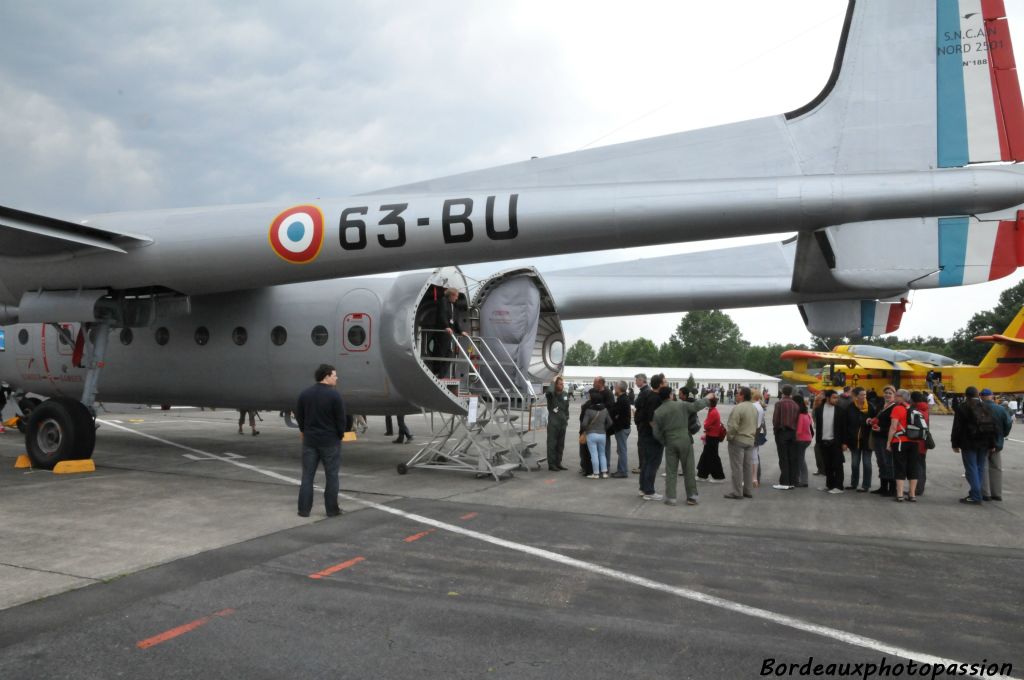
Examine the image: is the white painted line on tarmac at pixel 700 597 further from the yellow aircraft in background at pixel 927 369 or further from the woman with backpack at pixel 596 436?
the yellow aircraft in background at pixel 927 369

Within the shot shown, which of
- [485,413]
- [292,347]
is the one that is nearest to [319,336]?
[292,347]

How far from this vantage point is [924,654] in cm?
415

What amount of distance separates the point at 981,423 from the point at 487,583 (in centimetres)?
812

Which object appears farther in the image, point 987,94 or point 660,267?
point 660,267

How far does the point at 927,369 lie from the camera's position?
119 ft

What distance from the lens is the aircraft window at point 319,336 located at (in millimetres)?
11844

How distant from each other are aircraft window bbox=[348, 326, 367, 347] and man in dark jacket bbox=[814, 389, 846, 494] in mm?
7826

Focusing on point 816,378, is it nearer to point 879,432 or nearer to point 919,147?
point 879,432

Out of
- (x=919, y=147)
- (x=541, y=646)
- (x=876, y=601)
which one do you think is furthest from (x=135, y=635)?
(x=919, y=147)

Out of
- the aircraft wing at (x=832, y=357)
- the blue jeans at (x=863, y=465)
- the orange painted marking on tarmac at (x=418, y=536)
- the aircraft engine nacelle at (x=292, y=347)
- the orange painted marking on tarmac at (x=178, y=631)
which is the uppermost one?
the aircraft wing at (x=832, y=357)

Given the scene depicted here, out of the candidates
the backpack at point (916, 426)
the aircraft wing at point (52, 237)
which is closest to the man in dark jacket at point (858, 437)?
the backpack at point (916, 426)

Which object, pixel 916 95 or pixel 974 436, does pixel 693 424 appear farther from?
pixel 916 95

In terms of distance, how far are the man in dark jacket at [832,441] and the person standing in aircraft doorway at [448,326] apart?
6.37 meters

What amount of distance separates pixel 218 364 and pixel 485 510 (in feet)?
22.6
